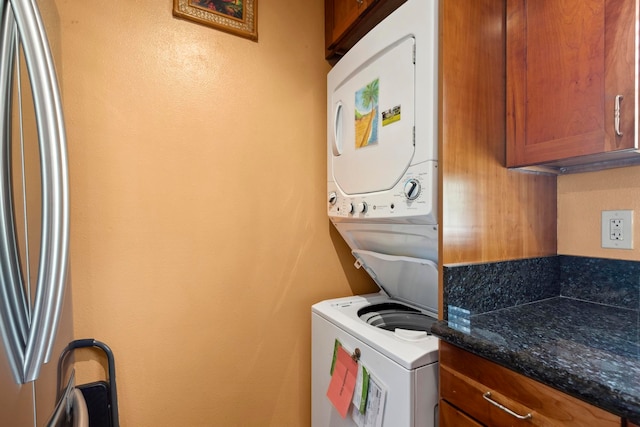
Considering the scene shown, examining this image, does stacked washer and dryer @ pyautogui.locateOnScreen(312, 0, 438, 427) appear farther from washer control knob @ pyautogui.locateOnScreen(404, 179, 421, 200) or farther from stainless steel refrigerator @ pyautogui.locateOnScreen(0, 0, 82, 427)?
stainless steel refrigerator @ pyautogui.locateOnScreen(0, 0, 82, 427)

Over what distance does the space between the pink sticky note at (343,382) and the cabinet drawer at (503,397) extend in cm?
36

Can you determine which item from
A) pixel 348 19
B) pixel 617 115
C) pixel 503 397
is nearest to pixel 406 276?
pixel 503 397

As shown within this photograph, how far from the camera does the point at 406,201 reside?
1077 millimetres

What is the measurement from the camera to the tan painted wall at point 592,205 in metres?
1.07

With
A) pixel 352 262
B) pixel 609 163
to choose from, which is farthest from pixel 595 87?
pixel 352 262

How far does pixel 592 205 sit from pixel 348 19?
4.42 feet

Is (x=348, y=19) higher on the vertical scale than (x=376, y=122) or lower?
higher

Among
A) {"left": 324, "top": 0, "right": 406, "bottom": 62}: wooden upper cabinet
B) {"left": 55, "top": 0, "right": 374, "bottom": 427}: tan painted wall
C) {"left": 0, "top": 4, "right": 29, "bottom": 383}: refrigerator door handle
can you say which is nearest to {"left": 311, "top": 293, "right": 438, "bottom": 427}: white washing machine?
{"left": 55, "top": 0, "right": 374, "bottom": 427}: tan painted wall

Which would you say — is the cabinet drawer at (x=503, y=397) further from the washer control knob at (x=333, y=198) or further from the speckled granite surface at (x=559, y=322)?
the washer control knob at (x=333, y=198)

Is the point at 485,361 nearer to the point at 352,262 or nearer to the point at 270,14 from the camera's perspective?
the point at 352,262

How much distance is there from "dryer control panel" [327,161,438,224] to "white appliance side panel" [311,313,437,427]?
486 millimetres

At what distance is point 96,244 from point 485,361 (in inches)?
57.5

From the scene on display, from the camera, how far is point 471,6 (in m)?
1.05

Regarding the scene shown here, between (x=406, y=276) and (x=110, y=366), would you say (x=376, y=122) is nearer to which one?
(x=406, y=276)
